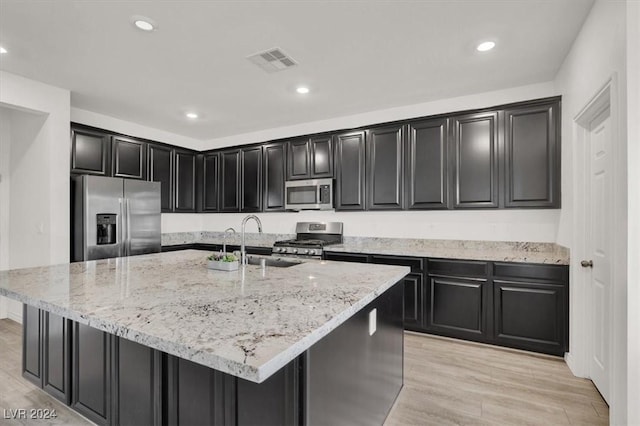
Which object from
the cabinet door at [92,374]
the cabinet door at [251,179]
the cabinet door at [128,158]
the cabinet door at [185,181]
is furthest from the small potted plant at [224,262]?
the cabinet door at [185,181]

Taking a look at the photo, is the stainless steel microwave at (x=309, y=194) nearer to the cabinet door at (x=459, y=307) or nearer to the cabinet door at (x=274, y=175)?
the cabinet door at (x=274, y=175)

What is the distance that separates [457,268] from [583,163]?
1.37 meters

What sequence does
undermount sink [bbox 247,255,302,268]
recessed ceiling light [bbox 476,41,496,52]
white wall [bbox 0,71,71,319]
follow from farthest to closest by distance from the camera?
white wall [bbox 0,71,71,319]
undermount sink [bbox 247,255,302,268]
recessed ceiling light [bbox 476,41,496,52]

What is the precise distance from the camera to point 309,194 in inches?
174

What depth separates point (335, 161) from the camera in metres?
4.28

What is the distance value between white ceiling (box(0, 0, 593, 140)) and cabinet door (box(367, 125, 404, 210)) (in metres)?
0.43

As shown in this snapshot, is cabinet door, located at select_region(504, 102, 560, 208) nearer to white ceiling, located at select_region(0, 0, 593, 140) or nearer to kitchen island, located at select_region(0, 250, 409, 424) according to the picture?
white ceiling, located at select_region(0, 0, 593, 140)

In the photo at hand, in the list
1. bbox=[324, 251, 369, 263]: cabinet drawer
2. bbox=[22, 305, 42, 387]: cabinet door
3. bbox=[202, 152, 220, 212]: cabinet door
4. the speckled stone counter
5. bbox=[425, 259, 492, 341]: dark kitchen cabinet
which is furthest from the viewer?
bbox=[202, 152, 220, 212]: cabinet door

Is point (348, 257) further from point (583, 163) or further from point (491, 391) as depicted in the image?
point (583, 163)

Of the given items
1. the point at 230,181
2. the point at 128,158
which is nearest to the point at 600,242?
the point at 230,181

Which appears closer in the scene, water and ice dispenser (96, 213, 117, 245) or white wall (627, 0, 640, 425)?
white wall (627, 0, 640, 425)

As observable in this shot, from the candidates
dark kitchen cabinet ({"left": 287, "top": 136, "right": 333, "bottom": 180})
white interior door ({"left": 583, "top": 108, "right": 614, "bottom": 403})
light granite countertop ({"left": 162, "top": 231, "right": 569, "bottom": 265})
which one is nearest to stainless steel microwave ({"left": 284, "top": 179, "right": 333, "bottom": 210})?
dark kitchen cabinet ({"left": 287, "top": 136, "right": 333, "bottom": 180})

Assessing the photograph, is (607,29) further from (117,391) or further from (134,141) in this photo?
(134,141)

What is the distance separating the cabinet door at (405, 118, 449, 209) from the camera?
3605mm
